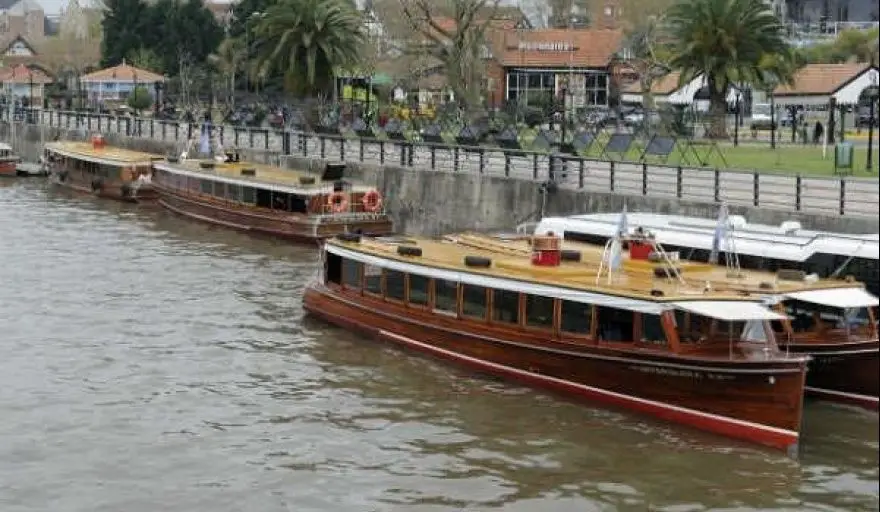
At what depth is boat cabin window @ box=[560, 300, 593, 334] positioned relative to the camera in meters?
20.3

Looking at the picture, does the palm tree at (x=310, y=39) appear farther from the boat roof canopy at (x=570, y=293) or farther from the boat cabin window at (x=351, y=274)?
the boat roof canopy at (x=570, y=293)

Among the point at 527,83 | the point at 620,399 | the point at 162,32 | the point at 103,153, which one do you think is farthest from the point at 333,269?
the point at 162,32

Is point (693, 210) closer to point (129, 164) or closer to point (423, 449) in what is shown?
point (423, 449)

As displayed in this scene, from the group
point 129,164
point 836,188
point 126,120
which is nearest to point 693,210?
point 836,188

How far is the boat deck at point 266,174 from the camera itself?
40281mm

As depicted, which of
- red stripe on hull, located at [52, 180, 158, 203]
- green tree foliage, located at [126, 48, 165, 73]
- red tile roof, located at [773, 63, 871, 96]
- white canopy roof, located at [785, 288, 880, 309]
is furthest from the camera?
green tree foliage, located at [126, 48, 165, 73]

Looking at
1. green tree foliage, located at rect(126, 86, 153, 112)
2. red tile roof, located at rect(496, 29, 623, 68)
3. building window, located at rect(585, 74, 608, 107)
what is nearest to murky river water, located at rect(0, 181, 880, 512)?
green tree foliage, located at rect(126, 86, 153, 112)

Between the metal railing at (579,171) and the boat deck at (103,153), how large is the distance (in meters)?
2.70

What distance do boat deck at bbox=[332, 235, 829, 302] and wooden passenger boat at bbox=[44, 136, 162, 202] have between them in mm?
27485

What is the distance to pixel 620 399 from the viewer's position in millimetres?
19875

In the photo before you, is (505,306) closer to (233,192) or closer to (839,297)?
(839,297)

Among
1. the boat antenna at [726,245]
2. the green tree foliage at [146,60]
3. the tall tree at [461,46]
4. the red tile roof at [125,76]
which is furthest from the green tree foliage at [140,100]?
the boat antenna at [726,245]

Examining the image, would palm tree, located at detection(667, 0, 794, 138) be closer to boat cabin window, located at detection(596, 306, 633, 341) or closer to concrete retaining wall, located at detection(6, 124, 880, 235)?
concrete retaining wall, located at detection(6, 124, 880, 235)

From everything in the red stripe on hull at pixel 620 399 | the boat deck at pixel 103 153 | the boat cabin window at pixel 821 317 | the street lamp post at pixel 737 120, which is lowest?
the red stripe on hull at pixel 620 399
